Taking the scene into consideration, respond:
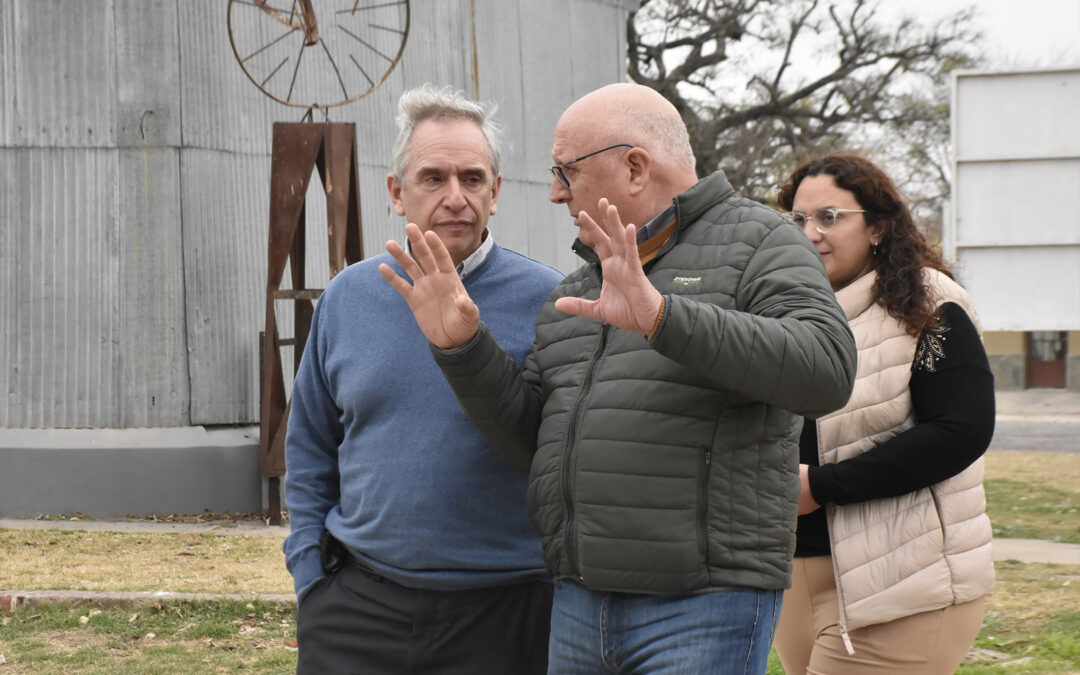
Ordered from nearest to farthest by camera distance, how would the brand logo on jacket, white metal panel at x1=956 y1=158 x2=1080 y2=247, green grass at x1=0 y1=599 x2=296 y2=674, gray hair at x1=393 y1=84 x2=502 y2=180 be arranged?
the brand logo on jacket, gray hair at x1=393 y1=84 x2=502 y2=180, green grass at x1=0 y1=599 x2=296 y2=674, white metal panel at x1=956 y1=158 x2=1080 y2=247

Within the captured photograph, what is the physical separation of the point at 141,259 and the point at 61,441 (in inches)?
65.0

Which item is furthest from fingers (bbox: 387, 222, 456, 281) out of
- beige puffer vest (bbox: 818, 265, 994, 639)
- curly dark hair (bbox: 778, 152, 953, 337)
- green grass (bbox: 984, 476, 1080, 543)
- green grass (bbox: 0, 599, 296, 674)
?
green grass (bbox: 984, 476, 1080, 543)

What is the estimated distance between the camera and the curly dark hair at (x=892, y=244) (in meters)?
3.21

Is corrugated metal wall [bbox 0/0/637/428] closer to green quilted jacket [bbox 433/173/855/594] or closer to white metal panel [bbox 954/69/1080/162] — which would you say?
white metal panel [bbox 954/69/1080/162]

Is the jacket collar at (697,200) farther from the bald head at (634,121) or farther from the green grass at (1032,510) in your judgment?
the green grass at (1032,510)

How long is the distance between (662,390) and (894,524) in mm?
1040

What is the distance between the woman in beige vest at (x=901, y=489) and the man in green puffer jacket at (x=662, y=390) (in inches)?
28.0

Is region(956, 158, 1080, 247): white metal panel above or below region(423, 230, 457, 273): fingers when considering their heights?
above

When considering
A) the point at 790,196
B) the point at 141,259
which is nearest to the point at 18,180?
the point at 141,259

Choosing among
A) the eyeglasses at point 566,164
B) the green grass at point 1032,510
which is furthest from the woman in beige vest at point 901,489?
the green grass at point 1032,510

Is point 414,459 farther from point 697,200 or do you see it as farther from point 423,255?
point 697,200

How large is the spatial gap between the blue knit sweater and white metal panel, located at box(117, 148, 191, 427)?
7860mm

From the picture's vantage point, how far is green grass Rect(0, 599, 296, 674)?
6172 mm

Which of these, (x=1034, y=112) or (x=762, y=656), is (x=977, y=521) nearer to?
(x=762, y=656)
